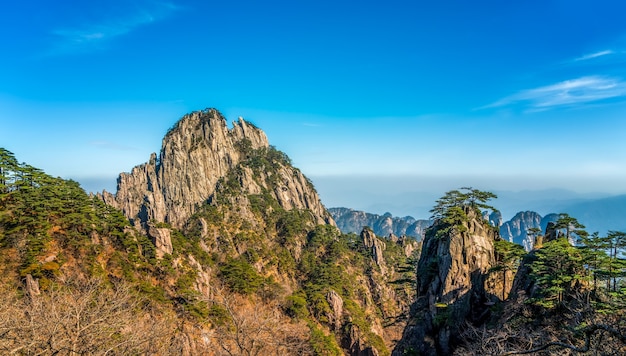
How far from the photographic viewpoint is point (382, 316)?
250ft

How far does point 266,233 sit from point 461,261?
188 feet

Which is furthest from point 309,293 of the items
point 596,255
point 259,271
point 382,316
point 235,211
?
point 596,255

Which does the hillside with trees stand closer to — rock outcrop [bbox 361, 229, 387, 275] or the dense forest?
the dense forest

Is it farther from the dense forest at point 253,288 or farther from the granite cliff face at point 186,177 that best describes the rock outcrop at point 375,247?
the granite cliff face at point 186,177

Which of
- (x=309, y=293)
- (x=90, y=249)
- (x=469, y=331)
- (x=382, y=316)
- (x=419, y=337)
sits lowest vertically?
(x=382, y=316)

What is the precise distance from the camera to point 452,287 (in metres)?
Answer: 32.6

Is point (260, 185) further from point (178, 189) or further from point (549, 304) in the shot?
point (549, 304)

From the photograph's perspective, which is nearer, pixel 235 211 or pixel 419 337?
pixel 419 337

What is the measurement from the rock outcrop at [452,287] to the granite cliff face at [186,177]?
61744 millimetres

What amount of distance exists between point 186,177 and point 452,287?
7651 centimetres

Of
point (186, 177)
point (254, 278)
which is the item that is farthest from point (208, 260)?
point (186, 177)

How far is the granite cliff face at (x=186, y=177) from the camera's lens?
293 ft

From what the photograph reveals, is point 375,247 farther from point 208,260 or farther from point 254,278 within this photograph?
point 208,260

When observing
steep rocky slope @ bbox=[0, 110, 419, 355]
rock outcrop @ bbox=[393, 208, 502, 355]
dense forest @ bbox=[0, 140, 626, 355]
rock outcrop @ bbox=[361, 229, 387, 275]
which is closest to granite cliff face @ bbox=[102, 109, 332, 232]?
steep rocky slope @ bbox=[0, 110, 419, 355]
